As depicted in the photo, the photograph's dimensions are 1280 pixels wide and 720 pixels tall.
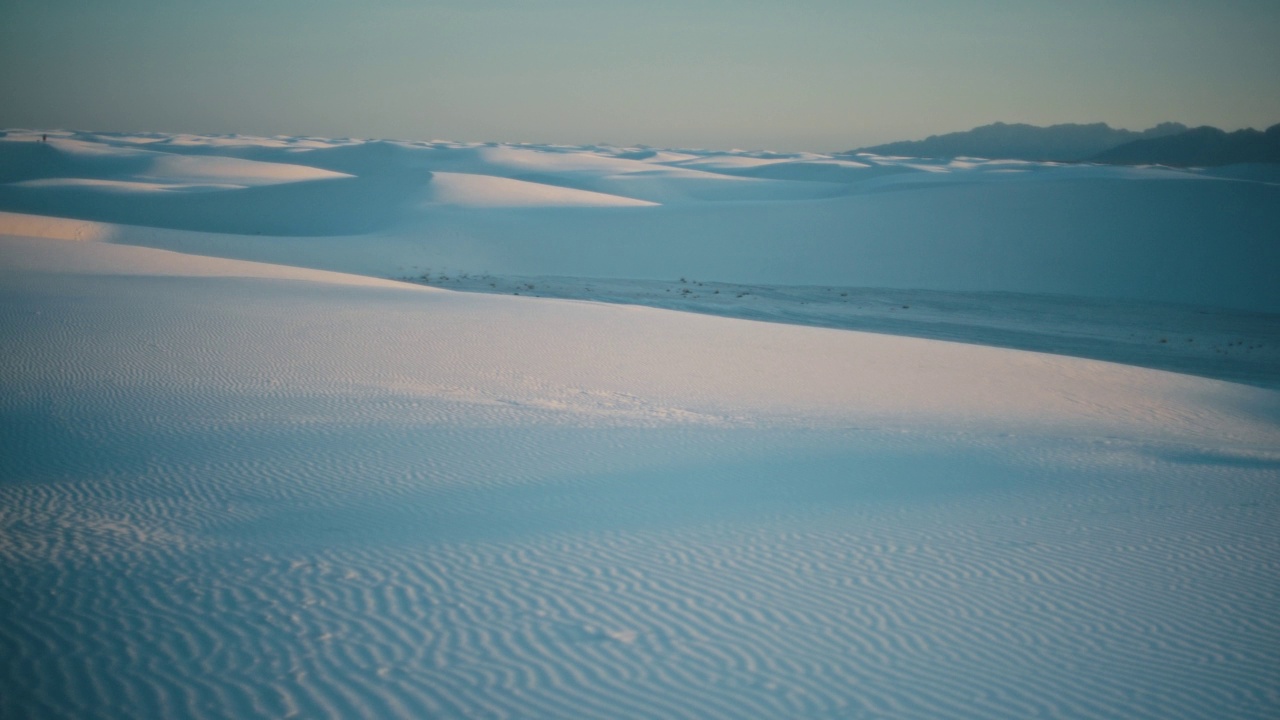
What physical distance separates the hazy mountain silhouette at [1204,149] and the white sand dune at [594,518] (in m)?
106

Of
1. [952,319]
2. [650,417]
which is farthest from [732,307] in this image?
[650,417]

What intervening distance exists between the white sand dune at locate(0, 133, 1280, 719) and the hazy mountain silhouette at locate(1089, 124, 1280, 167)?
349ft

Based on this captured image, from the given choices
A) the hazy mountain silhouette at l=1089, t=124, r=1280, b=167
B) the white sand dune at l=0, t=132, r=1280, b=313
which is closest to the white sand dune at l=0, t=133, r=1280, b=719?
the white sand dune at l=0, t=132, r=1280, b=313

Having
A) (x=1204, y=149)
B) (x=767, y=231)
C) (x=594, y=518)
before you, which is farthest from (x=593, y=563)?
(x=1204, y=149)

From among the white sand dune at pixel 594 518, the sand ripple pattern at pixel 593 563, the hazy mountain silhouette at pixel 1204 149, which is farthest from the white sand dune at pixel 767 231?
the hazy mountain silhouette at pixel 1204 149

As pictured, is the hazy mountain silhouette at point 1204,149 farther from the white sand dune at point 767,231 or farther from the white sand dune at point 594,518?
the white sand dune at point 594,518

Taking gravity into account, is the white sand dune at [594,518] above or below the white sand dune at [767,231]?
below

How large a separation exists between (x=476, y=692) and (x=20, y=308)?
40.9 ft

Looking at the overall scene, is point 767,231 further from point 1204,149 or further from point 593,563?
point 1204,149

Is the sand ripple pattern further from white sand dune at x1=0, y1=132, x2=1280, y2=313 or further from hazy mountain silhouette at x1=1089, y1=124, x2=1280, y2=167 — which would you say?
hazy mountain silhouette at x1=1089, y1=124, x2=1280, y2=167

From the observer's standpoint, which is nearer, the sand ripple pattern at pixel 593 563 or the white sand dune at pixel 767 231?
the sand ripple pattern at pixel 593 563

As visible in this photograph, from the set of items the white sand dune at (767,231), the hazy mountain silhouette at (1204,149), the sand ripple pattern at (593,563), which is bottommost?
the sand ripple pattern at (593,563)

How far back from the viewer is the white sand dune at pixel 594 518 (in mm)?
4117

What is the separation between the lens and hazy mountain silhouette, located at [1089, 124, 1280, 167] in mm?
96438
